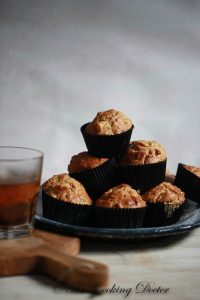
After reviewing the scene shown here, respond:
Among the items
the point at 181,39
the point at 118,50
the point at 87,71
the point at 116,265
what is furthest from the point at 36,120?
the point at 116,265

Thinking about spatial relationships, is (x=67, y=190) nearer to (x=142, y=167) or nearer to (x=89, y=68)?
(x=142, y=167)

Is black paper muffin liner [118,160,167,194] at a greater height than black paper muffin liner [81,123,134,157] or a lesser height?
lesser

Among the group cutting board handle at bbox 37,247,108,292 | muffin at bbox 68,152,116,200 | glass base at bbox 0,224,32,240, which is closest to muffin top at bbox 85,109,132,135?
muffin at bbox 68,152,116,200

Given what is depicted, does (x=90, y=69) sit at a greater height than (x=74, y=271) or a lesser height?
greater

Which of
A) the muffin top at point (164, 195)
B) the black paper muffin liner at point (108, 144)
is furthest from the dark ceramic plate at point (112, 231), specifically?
the black paper muffin liner at point (108, 144)

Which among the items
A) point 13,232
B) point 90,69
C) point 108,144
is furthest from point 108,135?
point 90,69

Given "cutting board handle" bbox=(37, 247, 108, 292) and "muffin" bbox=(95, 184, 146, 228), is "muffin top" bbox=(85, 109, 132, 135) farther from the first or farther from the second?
"cutting board handle" bbox=(37, 247, 108, 292)

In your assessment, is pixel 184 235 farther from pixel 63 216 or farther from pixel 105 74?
pixel 105 74
